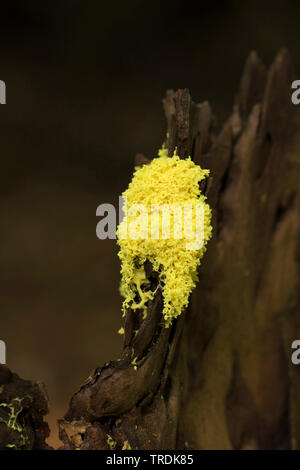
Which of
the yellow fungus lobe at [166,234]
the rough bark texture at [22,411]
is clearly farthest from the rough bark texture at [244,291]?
the rough bark texture at [22,411]

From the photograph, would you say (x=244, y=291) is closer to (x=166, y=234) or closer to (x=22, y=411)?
(x=166, y=234)

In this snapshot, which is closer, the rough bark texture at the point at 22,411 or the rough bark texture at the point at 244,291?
the rough bark texture at the point at 22,411

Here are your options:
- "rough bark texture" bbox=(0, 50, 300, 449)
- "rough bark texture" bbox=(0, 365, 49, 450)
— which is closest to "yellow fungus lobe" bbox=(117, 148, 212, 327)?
"rough bark texture" bbox=(0, 50, 300, 449)

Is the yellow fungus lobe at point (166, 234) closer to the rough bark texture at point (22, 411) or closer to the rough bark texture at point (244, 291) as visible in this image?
the rough bark texture at point (244, 291)

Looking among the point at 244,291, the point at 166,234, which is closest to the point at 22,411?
the point at 166,234

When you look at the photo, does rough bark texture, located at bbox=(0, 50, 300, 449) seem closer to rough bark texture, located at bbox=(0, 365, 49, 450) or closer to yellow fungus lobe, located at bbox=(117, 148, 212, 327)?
yellow fungus lobe, located at bbox=(117, 148, 212, 327)

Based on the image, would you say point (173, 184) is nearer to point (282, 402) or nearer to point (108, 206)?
point (108, 206)
